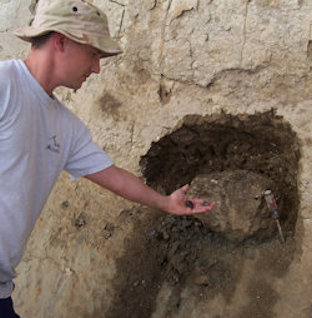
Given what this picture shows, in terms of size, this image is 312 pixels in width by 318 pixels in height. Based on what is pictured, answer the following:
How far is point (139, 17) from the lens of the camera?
2109 mm

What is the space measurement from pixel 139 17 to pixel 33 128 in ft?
3.71

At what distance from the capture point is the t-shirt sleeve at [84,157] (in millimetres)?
1479

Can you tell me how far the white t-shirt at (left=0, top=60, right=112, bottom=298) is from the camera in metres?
1.20

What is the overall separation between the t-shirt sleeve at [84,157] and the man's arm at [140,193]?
3cm

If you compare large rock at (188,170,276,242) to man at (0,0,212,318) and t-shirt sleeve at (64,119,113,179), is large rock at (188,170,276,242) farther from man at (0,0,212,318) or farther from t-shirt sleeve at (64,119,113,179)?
man at (0,0,212,318)

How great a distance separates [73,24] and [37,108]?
0.99 feet

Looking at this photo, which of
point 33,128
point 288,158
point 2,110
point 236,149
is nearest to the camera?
point 2,110

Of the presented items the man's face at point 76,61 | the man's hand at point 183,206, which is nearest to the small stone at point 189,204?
the man's hand at point 183,206

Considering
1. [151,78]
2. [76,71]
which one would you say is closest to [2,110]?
[76,71]

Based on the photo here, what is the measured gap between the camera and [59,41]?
4.08ft

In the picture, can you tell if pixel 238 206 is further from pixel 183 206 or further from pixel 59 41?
pixel 59 41

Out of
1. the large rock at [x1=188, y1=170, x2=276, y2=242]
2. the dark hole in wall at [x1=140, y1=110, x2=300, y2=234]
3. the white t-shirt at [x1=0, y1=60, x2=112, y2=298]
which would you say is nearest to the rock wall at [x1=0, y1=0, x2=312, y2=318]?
the dark hole in wall at [x1=140, y1=110, x2=300, y2=234]

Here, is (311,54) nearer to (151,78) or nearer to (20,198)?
(151,78)

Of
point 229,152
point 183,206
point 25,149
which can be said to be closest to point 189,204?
point 183,206
